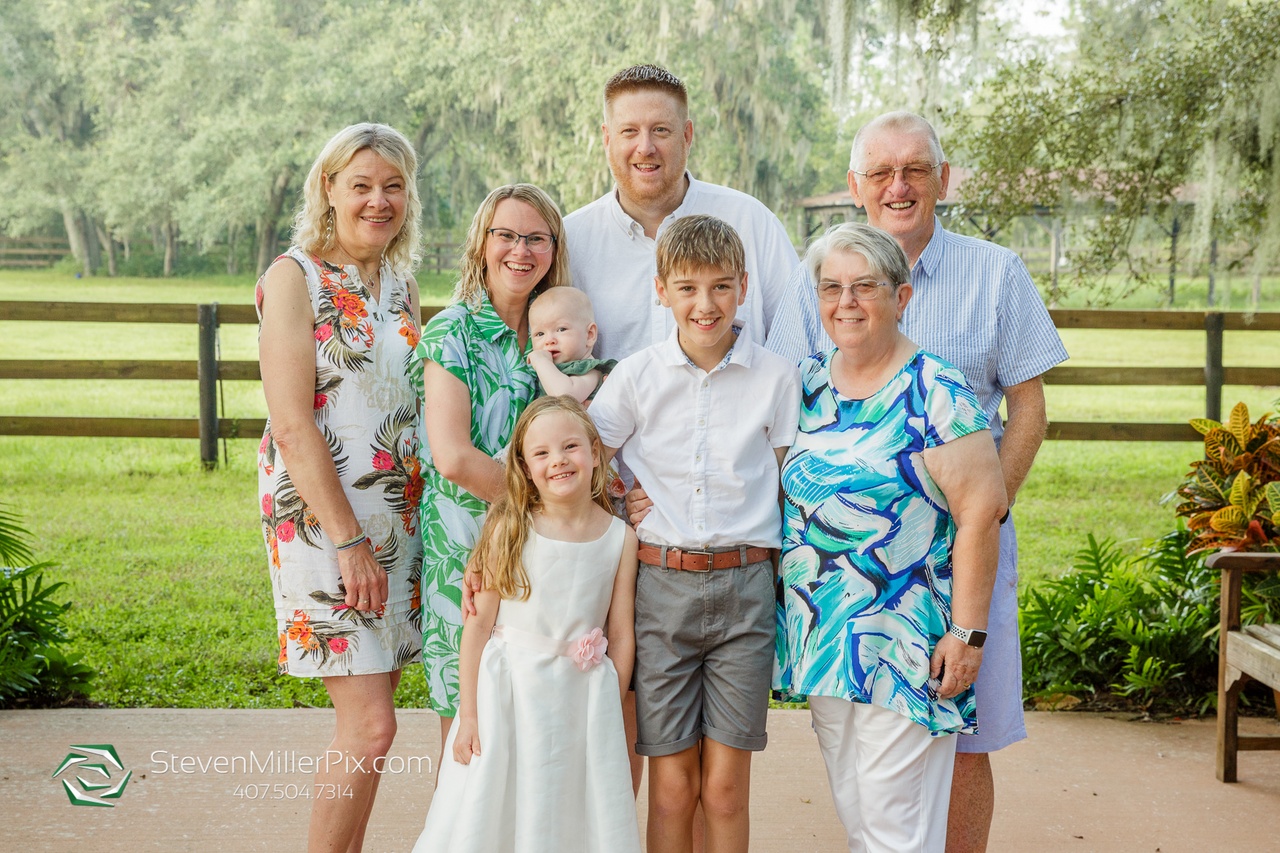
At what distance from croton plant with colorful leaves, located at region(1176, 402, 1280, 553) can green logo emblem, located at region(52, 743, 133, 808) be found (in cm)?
375

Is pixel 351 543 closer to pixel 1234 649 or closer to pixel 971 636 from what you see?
pixel 971 636

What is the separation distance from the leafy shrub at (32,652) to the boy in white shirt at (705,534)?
3.01 metres

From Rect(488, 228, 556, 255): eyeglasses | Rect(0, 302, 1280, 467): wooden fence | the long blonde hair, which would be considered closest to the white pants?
the long blonde hair

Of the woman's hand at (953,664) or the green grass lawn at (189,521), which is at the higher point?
the woman's hand at (953,664)

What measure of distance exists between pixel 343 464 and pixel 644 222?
1061mm

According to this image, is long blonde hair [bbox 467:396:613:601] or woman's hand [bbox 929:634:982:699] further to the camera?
long blonde hair [bbox 467:396:613:601]

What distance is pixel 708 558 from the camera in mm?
2371

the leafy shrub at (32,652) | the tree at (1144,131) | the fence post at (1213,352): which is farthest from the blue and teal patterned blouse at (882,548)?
the fence post at (1213,352)

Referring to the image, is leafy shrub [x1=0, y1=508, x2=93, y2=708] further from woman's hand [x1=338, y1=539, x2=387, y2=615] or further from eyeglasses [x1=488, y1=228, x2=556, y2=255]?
eyeglasses [x1=488, y1=228, x2=556, y2=255]

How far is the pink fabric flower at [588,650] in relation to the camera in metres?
2.40

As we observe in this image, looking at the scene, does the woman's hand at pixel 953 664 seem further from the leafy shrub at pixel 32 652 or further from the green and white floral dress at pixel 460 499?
the leafy shrub at pixel 32 652

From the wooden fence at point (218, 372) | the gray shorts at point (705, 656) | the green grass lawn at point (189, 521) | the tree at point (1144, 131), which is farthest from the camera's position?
the wooden fence at point (218, 372)

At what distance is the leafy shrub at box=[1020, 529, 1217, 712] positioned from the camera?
14.5ft

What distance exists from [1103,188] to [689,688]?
618 cm
